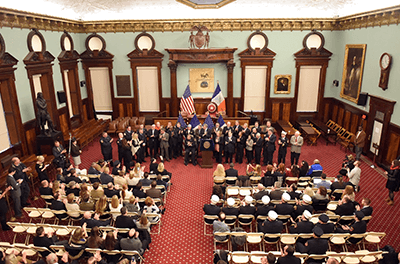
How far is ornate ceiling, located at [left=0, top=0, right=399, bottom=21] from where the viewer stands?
50.9 ft

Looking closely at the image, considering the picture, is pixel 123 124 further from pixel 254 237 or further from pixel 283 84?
pixel 254 237

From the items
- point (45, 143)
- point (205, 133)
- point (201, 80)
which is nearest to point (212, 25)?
point (201, 80)

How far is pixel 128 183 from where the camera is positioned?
9.30 metres

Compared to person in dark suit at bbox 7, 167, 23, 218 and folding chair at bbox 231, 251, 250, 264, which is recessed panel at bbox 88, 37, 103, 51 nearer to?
person in dark suit at bbox 7, 167, 23, 218

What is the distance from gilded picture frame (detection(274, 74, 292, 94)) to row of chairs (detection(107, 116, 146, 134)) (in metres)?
8.83

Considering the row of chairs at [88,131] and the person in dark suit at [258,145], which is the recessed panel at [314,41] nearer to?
the person in dark suit at [258,145]

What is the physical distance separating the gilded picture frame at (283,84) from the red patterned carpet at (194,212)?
18.2 ft

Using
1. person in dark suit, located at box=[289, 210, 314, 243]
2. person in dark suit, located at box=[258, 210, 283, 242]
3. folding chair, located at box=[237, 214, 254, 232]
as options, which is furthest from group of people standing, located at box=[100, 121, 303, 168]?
person in dark suit, located at box=[258, 210, 283, 242]

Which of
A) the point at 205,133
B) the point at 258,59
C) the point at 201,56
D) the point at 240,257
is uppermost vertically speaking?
the point at 201,56

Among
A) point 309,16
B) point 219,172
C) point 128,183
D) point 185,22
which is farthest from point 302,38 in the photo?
point 128,183

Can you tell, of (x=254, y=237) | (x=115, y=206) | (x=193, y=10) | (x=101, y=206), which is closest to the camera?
(x=254, y=237)

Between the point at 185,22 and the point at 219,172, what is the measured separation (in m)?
11.1

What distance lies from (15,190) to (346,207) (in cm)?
967

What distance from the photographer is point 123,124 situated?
54.5ft
